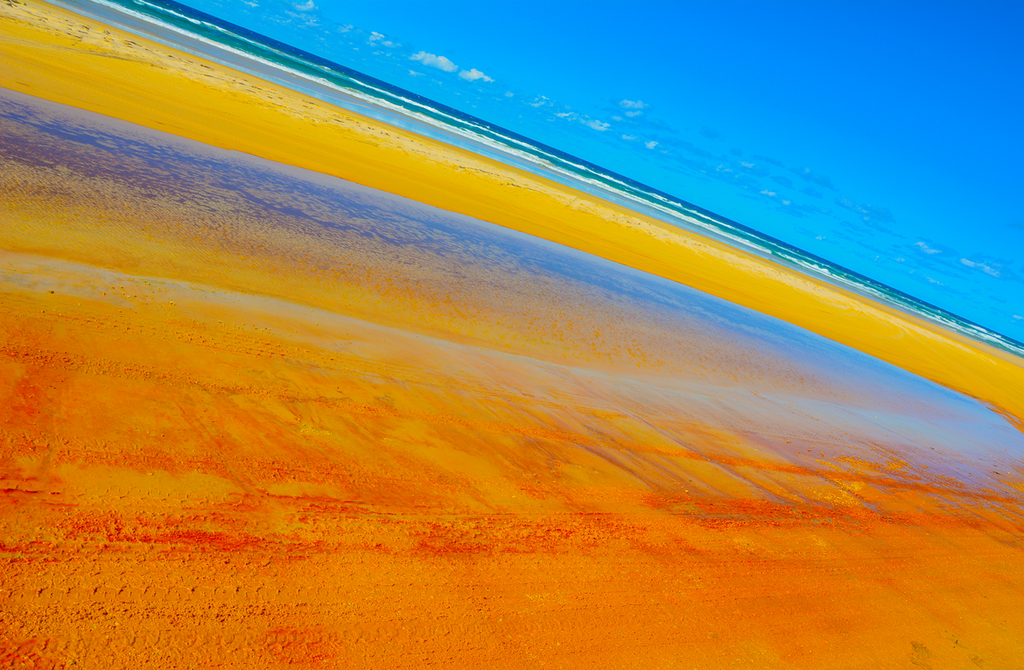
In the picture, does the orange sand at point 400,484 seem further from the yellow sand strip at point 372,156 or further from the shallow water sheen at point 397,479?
the yellow sand strip at point 372,156

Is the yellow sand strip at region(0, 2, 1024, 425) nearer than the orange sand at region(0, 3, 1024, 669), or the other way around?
the orange sand at region(0, 3, 1024, 669)

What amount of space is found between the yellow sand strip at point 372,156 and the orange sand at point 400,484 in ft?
22.4

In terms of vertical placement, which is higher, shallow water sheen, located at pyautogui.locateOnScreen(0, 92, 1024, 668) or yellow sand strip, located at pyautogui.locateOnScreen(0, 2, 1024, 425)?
yellow sand strip, located at pyautogui.locateOnScreen(0, 2, 1024, 425)

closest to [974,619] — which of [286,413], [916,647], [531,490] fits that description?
[916,647]

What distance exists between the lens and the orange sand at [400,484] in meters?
2.61

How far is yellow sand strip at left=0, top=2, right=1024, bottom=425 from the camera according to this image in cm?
1455

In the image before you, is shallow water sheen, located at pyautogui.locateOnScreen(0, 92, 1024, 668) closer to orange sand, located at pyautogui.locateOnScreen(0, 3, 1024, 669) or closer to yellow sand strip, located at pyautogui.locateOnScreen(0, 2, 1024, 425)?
orange sand, located at pyautogui.locateOnScreen(0, 3, 1024, 669)

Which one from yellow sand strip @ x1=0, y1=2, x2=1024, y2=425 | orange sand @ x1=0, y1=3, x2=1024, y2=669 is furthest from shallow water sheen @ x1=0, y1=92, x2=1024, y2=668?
yellow sand strip @ x1=0, y1=2, x2=1024, y2=425

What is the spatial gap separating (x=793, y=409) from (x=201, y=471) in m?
8.36

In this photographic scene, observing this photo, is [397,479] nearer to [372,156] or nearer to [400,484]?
[400,484]

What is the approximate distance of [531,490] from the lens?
4160 millimetres

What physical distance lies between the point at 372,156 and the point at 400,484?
17.5m

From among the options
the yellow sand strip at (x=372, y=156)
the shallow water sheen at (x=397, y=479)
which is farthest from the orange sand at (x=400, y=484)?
the yellow sand strip at (x=372, y=156)

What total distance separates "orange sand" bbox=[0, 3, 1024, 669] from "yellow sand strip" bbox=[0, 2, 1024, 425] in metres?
6.82
